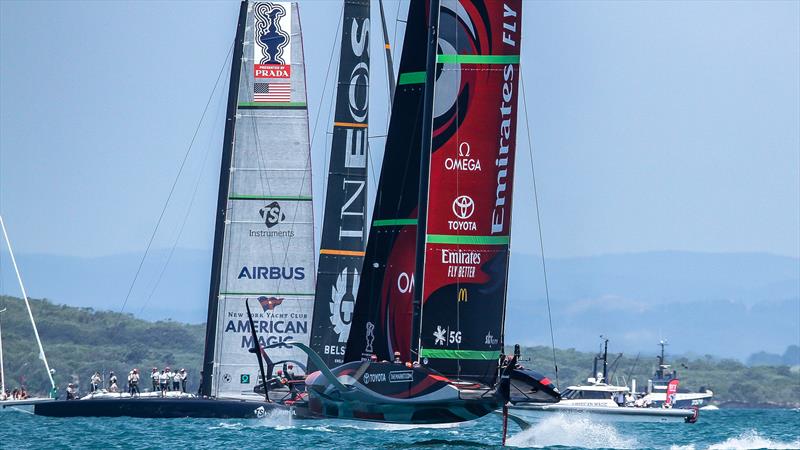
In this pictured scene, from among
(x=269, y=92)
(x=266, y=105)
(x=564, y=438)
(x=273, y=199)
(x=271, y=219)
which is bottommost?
(x=564, y=438)

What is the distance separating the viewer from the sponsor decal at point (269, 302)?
163 feet

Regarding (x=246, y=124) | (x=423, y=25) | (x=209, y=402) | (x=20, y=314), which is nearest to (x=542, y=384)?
(x=423, y=25)

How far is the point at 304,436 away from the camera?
41844mm

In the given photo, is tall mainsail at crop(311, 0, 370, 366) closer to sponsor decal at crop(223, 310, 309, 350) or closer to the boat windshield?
sponsor decal at crop(223, 310, 309, 350)

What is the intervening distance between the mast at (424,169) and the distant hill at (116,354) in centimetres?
9546

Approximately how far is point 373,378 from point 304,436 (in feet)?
27.5

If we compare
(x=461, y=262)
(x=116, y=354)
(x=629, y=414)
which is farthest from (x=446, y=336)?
(x=116, y=354)

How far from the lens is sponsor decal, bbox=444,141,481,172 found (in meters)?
34.1

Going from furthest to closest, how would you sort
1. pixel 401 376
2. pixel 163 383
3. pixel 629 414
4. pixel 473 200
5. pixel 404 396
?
pixel 629 414 → pixel 163 383 → pixel 473 200 → pixel 401 376 → pixel 404 396

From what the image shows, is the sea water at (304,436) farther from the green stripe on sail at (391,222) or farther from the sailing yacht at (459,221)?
the green stripe on sail at (391,222)

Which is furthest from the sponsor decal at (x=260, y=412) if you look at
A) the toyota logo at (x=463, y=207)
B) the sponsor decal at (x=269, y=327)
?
the toyota logo at (x=463, y=207)

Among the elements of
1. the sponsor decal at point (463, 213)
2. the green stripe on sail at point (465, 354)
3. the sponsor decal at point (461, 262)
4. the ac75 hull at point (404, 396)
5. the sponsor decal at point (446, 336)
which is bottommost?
the ac75 hull at point (404, 396)

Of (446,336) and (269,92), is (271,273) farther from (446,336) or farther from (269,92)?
(446,336)

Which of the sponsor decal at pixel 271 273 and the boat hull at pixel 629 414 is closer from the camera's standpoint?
the sponsor decal at pixel 271 273
